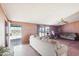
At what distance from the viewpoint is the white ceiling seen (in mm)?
1985

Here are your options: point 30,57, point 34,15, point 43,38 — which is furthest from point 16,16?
point 30,57

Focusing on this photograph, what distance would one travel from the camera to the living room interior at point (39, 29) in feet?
6.57

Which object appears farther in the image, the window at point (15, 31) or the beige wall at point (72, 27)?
the window at point (15, 31)

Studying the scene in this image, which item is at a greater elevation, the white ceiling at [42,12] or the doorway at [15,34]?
the white ceiling at [42,12]

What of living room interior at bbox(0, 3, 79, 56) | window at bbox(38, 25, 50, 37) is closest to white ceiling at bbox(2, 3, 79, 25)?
living room interior at bbox(0, 3, 79, 56)

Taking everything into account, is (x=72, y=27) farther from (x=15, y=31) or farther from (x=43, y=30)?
(x=15, y=31)

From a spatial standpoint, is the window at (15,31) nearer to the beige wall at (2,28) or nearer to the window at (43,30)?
the beige wall at (2,28)

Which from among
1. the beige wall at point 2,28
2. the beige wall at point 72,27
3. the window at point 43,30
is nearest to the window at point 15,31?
the beige wall at point 2,28

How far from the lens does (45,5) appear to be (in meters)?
2.01

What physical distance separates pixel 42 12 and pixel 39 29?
0.37m

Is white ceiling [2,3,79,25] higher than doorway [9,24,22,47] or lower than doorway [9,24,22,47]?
higher

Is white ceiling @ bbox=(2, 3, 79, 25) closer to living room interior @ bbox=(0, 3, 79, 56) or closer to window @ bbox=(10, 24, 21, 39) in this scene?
living room interior @ bbox=(0, 3, 79, 56)

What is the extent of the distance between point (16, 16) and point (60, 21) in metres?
0.90

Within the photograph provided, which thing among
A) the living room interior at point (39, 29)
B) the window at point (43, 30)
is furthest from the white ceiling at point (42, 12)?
the window at point (43, 30)
